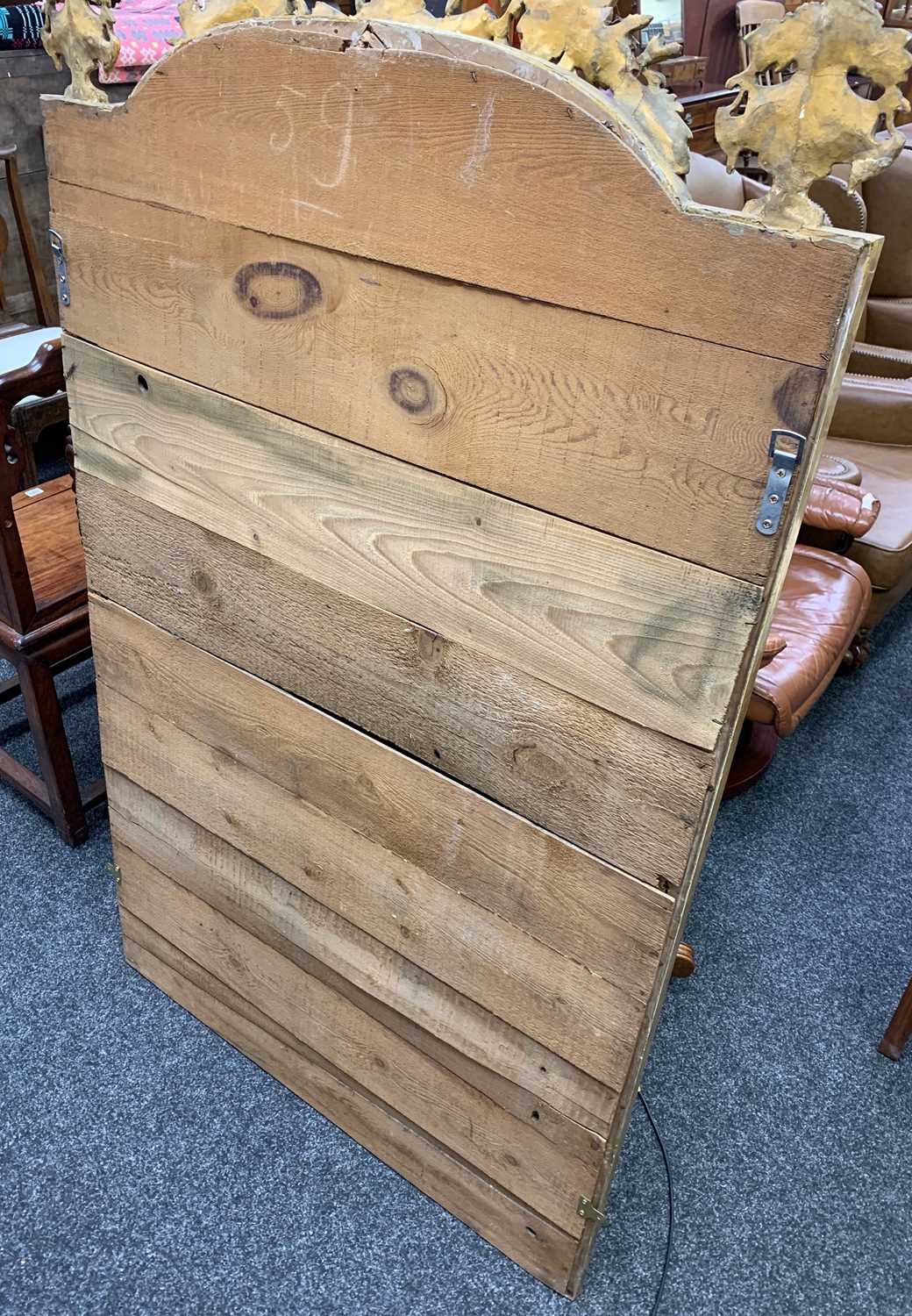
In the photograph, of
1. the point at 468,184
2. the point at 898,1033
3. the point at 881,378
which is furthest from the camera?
the point at 881,378

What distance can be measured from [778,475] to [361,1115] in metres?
1.13

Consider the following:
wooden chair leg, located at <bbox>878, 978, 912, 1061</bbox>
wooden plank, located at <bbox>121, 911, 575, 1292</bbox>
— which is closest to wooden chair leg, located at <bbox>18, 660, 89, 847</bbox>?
wooden plank, located at <bbox>121, 911, 575, 1292</bbox>

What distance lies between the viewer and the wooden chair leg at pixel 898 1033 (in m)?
1.67

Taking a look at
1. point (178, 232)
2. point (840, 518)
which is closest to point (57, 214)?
point (178, 232)

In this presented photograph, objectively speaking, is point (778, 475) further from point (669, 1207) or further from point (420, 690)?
point (669, 1207)

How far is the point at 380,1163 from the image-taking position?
1.49 m

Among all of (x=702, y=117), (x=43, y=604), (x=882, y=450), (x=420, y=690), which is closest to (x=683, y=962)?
(x=420, y=690)

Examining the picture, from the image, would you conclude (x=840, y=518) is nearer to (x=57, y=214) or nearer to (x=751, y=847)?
(x=751, y=847)

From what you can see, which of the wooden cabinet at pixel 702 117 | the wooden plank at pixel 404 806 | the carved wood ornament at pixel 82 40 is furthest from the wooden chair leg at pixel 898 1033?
the wooden cabinet at pixel 702 117

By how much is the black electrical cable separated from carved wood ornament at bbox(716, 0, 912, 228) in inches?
47.9

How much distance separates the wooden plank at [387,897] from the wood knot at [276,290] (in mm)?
582

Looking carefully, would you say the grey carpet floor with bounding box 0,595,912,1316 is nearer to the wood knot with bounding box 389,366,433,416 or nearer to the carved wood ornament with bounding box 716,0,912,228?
the wood knot with bounding box 389,366,433,416

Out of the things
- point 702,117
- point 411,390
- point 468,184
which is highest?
A: point 468,184

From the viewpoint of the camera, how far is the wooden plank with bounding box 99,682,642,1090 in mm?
1115
